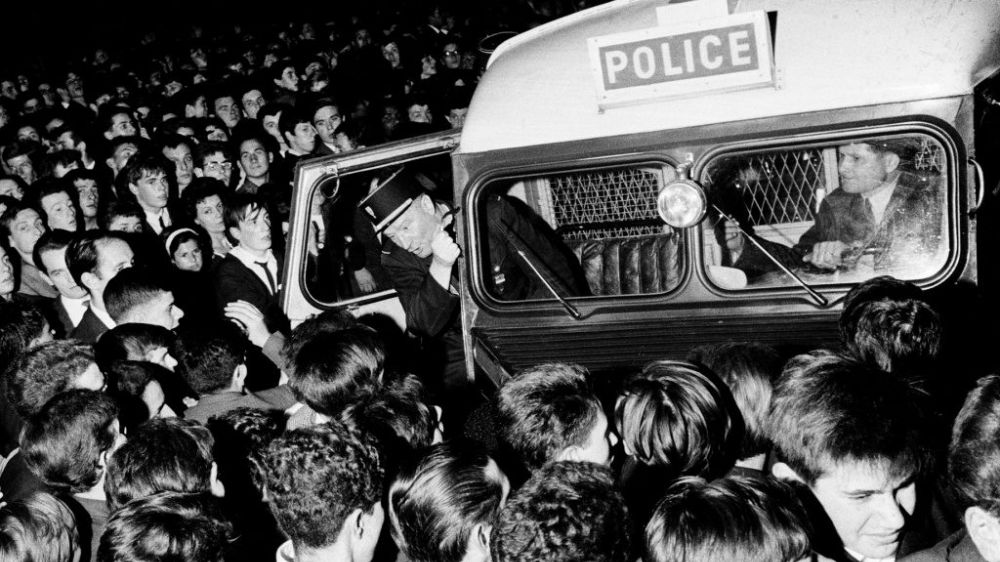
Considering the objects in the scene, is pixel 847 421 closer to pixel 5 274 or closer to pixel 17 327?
pixel 17 327

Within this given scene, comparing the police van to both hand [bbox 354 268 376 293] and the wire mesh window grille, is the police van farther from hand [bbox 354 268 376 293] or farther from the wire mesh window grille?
hand [bbox 354 268 376 293]

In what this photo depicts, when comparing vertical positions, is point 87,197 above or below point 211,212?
above

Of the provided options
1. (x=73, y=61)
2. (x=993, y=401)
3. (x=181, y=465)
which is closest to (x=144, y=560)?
(x=181, y=465)

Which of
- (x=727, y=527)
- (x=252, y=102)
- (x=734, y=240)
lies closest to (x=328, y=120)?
(x=252, y=102)

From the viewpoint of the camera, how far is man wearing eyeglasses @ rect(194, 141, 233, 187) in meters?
6.73

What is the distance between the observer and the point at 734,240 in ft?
10.7

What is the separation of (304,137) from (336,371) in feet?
15.3

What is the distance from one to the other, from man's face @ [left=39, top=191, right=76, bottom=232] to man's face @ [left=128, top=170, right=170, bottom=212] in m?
0.49

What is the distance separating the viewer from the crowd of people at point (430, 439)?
72.3 inches

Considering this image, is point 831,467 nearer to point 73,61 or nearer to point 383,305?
point 383,305

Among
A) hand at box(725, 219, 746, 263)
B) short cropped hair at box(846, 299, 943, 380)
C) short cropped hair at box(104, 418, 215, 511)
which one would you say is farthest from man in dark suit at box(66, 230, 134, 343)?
short cropped hair at box(846, 299, 943, 380)

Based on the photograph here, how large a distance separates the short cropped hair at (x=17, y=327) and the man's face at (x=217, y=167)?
8.94ft

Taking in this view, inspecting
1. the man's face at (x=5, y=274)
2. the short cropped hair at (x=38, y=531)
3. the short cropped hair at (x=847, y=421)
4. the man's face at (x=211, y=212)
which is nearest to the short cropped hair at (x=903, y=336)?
the short cropped hair at (x=847, y=421)

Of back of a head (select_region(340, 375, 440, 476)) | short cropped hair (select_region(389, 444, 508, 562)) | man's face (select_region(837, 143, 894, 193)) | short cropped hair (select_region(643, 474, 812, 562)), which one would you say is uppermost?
man's face (select_region(837, 143, 894, 193))
